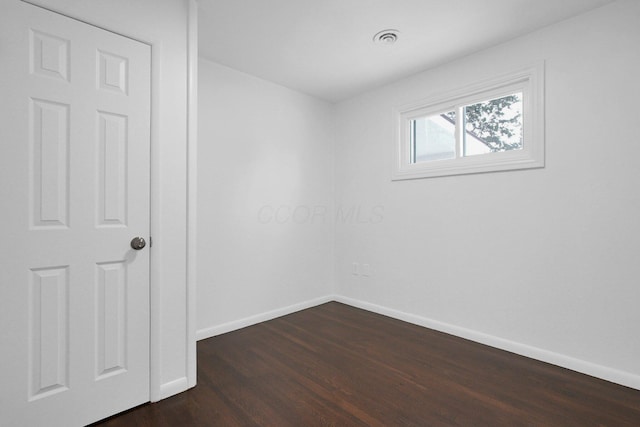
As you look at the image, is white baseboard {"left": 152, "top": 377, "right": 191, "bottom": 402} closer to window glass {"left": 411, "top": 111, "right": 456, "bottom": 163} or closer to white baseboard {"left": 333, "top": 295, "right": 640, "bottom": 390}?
white baseboard {"left": 333, "top": 295, "right": 640, "bottom": 390}

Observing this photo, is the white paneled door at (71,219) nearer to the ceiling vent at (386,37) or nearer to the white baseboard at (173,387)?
the white baseboard at (173,387)

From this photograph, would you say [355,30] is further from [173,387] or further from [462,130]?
[173,387]

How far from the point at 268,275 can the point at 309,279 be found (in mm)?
596

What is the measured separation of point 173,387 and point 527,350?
2523 mm

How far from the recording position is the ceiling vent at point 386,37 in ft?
7.69

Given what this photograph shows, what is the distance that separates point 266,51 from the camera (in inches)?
103

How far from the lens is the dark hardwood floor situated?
167 centimetres

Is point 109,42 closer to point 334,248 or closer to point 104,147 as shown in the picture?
point 104,147

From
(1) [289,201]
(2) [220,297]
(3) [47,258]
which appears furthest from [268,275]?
(3) [47,258]

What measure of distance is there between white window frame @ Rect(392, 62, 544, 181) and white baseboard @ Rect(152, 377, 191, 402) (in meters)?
2.54

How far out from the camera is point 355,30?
7.65ft

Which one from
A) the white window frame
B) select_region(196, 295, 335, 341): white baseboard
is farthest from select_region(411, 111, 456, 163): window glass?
select_region(196, 295, 335, 341): white baseboard

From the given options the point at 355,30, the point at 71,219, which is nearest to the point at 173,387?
the point at 71,219

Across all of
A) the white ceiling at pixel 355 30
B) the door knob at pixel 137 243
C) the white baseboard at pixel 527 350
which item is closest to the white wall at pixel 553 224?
the white baseboard at pixel 527 350
